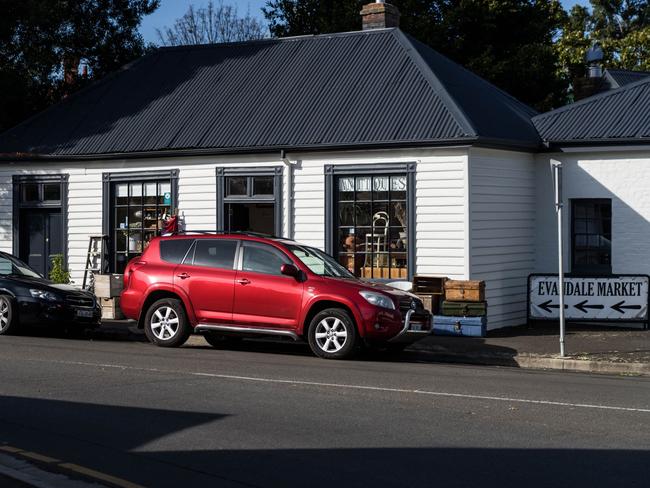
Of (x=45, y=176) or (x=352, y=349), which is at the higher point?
(x=45, y=176)

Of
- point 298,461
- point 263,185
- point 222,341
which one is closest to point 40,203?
point 263,185

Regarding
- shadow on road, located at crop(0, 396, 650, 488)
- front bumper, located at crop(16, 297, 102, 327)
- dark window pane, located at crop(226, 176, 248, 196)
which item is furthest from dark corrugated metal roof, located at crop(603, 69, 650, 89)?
shadow on road, located at crop(0, 396, 650, 488)

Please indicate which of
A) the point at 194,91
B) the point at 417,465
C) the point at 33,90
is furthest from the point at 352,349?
the point at 33,90

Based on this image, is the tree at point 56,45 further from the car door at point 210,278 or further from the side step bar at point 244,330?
the side step bar at point 244,330

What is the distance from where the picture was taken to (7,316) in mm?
18438

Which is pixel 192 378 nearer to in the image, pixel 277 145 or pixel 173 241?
pixel 173 241

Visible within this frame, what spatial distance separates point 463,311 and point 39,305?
749 centimetres

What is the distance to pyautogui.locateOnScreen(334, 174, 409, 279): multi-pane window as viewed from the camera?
66.7 ft

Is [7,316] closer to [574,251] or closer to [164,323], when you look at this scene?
[164,323]

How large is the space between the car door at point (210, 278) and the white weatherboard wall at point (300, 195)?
473cm

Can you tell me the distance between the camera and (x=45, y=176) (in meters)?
24.0

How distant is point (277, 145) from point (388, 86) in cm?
269

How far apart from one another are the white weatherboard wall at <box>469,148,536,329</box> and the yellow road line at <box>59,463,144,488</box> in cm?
1270

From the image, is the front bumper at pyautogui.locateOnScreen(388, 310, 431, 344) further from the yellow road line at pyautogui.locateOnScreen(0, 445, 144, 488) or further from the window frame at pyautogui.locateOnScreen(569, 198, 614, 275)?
the yellow road line at pyautogui.locateOnScreen(0, 445, 144, 488)
